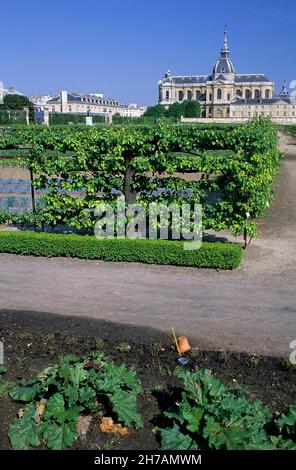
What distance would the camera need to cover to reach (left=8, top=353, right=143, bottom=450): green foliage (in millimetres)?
5652

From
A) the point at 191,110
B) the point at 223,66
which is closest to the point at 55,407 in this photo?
the point at 191,110

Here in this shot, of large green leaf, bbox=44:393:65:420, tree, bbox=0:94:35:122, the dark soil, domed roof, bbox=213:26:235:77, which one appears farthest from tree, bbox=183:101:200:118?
large green leaf, bbox=44:393:65:420

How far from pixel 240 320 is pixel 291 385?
257 centimetres

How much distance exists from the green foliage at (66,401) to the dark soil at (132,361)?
0.23m

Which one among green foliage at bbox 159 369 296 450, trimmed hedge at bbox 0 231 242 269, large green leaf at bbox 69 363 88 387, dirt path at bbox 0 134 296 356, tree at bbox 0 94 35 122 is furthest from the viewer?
tree at bbox 0 94 35 122

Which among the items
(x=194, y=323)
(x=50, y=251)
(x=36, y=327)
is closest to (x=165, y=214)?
(x=50, y=251)

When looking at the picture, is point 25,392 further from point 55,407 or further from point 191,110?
point 191,110

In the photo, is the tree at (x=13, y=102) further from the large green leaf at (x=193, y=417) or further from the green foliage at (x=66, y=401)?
the large green leaf at (x=193, y=417)

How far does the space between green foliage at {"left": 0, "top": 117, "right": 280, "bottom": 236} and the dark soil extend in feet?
17.4

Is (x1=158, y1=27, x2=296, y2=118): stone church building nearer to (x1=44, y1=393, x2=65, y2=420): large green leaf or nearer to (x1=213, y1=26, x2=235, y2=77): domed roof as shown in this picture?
(x1=213, y1=26, x2=235, y2=77): domed roof

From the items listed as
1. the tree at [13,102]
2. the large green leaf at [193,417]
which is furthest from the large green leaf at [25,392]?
the tree at [13,102]

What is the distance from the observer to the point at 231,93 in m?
161

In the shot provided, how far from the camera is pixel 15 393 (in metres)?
6.45
